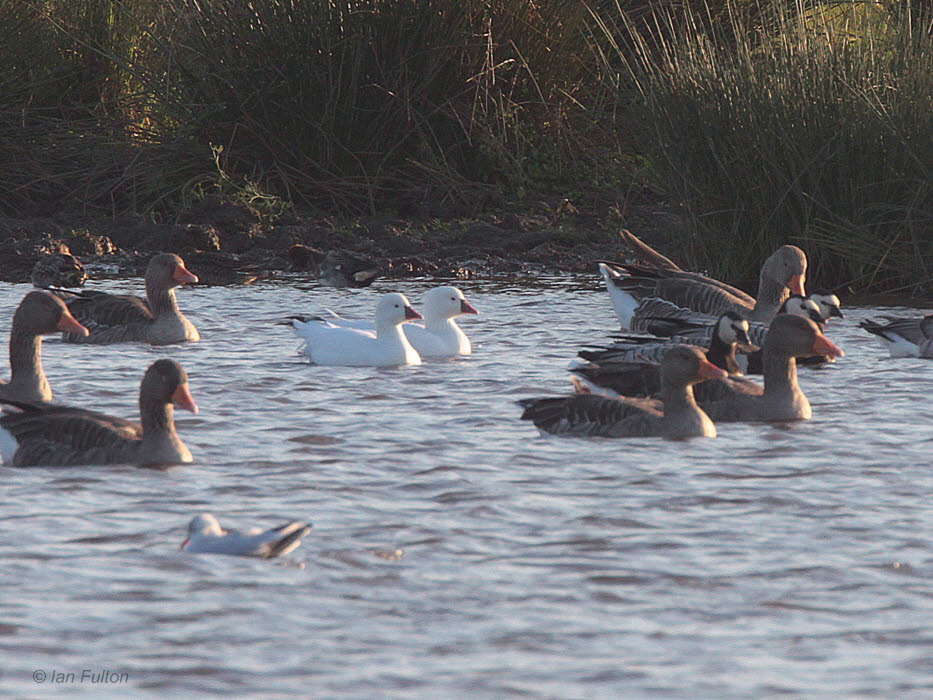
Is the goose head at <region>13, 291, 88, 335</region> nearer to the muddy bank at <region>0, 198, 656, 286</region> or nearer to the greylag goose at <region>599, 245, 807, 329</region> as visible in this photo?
the greylag goose at <region>599, 245, 807, 329</region>

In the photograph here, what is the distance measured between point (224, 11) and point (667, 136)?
302 inches

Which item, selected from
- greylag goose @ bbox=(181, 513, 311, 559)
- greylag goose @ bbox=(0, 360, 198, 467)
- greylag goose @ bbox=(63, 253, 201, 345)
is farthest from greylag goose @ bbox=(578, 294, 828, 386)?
greylag goose @ bbox=(181, 513, 311, 559)

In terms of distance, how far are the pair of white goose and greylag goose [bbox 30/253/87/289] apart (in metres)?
4.35

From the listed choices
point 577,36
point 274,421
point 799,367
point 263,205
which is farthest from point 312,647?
point 577,36

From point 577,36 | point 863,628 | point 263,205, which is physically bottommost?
point 863,628

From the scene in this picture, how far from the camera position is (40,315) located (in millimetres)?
10500

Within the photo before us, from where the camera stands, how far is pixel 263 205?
817 inches

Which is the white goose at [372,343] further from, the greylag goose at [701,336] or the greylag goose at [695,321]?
the greylag goose at [695,321]

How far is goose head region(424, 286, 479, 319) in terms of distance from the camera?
43.5 feet

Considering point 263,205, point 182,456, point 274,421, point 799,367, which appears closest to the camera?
point 182,456

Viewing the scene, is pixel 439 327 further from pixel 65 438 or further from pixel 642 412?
pixel 65 438

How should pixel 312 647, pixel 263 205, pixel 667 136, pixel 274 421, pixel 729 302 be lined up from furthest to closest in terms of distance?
pixel 263 205 → pixel 667 136 → pixel 729 302 → pixel 274 421 → pixel 312 647

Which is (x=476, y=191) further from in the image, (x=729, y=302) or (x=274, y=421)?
(x=274, y=421)

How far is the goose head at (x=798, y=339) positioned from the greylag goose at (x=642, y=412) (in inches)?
39.1
